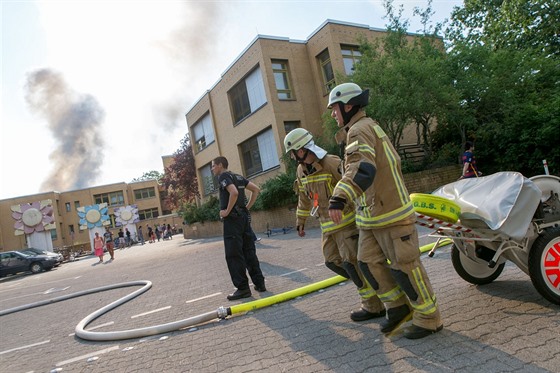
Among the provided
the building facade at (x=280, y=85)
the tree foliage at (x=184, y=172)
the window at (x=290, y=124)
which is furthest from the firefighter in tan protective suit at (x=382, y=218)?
the tree foliage at (x=184, y=172)

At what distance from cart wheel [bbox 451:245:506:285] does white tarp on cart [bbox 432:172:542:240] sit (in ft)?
2.89

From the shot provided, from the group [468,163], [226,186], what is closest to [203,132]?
[468,163]

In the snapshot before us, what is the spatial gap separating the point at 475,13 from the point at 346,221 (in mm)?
28157

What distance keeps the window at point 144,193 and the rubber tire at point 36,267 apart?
45299 mm

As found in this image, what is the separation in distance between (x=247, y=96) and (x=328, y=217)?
67.3ft

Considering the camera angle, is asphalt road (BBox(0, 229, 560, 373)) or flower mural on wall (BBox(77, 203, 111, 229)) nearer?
asphalt road (BBox(0, 229, 560, 373))

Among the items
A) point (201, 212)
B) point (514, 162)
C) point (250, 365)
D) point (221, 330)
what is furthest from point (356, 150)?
point (201, 212)

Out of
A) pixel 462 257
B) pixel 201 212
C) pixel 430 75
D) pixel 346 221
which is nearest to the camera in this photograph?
pixel 346 221

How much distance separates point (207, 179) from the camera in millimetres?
31828

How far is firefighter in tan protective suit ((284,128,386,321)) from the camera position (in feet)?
12.3

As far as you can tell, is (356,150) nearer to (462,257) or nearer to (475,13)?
(462,257)

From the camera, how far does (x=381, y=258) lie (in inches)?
128

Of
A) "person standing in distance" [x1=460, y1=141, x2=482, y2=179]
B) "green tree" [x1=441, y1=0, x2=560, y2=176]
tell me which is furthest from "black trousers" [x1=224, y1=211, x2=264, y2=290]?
"green tree" [x1=441, y1=0, x2=560, y2=176]

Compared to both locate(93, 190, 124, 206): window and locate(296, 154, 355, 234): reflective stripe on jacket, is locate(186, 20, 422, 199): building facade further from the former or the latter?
locate(93, 190, 124, 206): window
